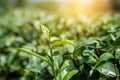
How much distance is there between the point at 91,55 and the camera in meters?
2.23

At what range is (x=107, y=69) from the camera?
7.04 ft

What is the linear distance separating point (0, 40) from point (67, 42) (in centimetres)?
184

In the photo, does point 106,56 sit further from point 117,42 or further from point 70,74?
point 70,74

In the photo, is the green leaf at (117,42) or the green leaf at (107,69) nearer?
the green leaf at (107,69)

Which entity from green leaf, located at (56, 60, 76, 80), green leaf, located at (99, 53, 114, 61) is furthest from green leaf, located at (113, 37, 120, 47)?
green leaf, located at (56, 60, 76, 80)

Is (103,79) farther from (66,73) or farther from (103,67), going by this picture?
(66,73)

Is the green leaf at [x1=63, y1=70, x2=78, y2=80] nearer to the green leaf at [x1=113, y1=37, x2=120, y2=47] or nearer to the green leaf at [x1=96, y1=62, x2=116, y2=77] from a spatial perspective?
the green leaf at [x1=96, y1=62, x2=116, y2=77]

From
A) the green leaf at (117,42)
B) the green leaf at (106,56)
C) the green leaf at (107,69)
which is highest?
the green leaf at (117,42)

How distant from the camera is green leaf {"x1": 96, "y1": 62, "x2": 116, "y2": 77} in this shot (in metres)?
2.13

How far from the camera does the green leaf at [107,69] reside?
7.00 feet

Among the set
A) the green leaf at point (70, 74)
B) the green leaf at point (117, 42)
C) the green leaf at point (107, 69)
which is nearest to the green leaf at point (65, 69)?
the green leaf at point (70, 74)

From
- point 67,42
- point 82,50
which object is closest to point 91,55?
point 82,50

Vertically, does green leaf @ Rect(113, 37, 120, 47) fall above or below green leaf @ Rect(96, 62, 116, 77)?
above

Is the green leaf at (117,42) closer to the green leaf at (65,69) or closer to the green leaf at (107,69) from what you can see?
the green leaf at (107,69)
